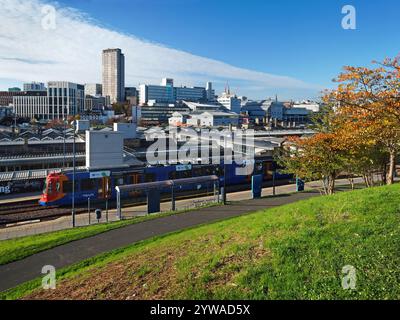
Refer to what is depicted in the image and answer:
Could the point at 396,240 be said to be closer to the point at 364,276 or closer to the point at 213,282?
the point at 364,276

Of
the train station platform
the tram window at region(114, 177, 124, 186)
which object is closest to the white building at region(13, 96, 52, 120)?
the train station platform

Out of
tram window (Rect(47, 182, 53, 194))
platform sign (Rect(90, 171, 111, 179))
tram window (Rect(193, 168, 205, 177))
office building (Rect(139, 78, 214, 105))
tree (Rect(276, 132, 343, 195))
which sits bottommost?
tram window (Rect(47, 182, 53, 194))

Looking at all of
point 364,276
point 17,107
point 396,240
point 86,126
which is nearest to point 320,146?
point 396,240

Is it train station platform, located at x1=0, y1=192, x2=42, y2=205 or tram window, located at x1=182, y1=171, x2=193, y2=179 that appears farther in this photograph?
tram window, located at x1=182, y1=171, x2=193, y2=179

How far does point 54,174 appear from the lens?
81.5 feet

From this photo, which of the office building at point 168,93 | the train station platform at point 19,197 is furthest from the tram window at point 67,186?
the office building at point 168,93

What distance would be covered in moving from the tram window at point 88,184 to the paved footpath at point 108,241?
9.55 metres

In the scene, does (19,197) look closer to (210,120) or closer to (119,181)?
(119,181)

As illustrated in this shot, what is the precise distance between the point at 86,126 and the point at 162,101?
11780 centimetres

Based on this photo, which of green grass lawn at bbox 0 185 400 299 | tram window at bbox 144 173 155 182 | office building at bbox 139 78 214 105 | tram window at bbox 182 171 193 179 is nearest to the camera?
green grass lawn at bbox 0 185 400 299

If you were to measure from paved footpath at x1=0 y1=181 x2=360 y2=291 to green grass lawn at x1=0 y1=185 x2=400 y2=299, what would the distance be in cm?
158

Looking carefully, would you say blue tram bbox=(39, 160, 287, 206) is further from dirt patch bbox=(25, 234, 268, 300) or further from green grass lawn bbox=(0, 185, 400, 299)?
dirt patch bbox=(25, 234, 268, 300)

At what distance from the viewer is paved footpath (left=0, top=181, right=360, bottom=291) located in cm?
1155

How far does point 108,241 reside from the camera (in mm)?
14328
